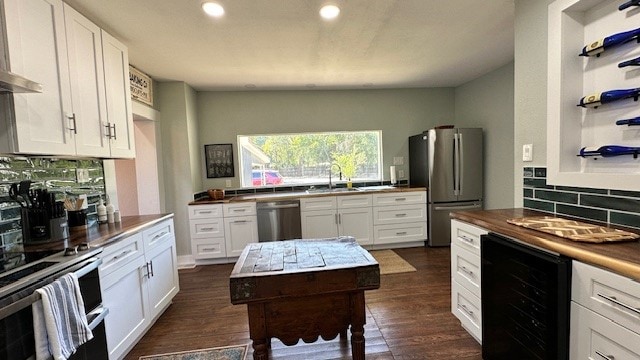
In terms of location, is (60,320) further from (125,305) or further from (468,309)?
(468,309)

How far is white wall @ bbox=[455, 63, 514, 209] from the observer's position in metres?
3.61

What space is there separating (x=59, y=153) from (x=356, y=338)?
210 centimetres

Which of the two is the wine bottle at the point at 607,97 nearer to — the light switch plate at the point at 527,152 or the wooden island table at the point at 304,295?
the light switch plate at the point at 527,152

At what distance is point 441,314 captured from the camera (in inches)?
93.8

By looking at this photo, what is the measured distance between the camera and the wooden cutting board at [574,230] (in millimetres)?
1202

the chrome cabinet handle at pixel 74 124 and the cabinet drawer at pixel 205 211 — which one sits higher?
the chrome cabinet handle at pixel 74 124

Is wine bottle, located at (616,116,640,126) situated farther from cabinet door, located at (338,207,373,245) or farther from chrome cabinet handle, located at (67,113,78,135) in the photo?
chrome cabinet handle, located at (67,113,78,135)

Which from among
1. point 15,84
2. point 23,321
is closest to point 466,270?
point 23,321

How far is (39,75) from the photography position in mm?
1618

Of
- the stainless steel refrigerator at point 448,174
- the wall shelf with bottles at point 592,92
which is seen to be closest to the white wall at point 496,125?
the stainless steel refrigerator at point 448,174

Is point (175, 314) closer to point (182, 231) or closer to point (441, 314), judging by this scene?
point (182, 231)

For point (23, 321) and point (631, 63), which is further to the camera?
point (631, 63)

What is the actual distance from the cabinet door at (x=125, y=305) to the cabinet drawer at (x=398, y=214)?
2.90 meters

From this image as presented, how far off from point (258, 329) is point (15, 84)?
65.1 inches
